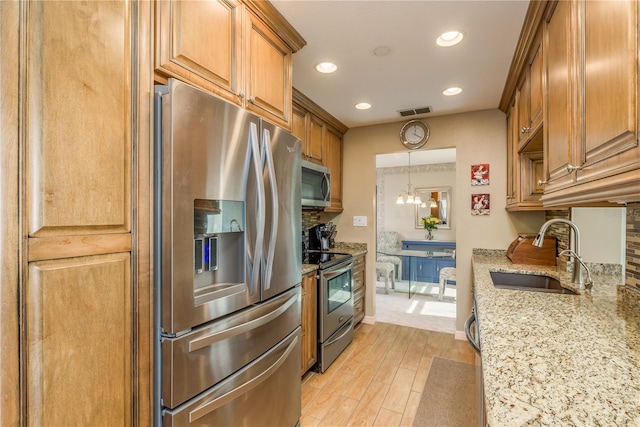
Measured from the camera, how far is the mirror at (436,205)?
20.0ft

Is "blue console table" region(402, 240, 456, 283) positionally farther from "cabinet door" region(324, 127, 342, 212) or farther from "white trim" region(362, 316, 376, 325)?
"cabinet door" region(324, 127, 342, 212)

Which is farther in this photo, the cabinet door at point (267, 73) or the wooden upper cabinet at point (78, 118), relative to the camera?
the cabinet door at point (267, 73)

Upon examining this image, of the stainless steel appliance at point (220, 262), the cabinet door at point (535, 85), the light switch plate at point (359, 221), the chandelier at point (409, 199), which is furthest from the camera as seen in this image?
the chandelier at point (409, 199)

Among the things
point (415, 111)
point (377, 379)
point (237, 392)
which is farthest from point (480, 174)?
point (237, 392)

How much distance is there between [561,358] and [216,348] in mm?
1156

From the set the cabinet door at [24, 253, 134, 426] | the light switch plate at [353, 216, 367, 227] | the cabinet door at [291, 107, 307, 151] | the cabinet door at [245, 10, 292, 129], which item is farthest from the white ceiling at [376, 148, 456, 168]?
the cabinet door at [24, 253, 134, 426]

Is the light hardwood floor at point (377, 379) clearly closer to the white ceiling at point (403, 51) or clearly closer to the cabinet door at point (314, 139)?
the cabinet door at point (314, 139)

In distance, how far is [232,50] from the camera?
137 centimetres

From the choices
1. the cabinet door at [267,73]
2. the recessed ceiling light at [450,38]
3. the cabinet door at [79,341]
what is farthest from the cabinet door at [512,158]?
the cabinet door at [79,341]

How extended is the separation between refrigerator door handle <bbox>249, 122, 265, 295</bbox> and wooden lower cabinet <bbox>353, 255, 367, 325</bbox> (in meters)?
1.97

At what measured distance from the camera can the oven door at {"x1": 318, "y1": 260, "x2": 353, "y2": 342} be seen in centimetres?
248

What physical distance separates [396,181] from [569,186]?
5646mm

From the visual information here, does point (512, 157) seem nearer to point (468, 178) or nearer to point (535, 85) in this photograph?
point (468, 178)

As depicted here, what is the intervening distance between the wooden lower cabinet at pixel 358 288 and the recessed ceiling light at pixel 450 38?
209cm
